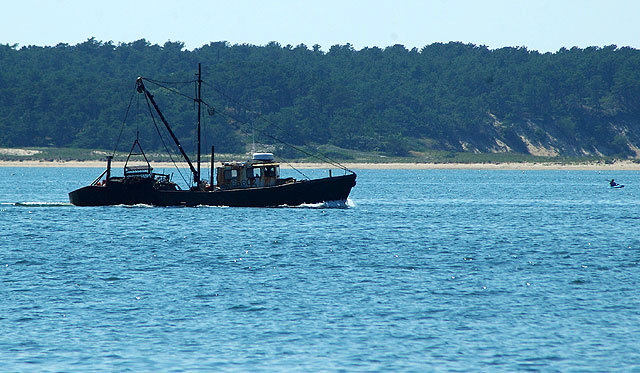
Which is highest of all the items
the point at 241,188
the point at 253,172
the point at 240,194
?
the point at 253,172

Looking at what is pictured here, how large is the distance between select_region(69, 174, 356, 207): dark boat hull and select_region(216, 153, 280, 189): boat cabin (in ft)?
2.61

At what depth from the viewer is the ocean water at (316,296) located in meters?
25.5

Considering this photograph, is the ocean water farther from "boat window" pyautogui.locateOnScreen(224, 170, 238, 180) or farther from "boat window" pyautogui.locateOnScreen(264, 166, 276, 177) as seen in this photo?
"boat window" pyautogui.locateOnScreen(224, 170, 238, 180)

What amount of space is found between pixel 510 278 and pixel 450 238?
58.2ft

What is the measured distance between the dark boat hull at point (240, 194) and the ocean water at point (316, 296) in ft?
13.9

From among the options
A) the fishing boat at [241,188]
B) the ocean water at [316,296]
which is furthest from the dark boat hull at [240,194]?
the ocean water at [316,296]

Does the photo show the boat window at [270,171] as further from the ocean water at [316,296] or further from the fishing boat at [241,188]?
the ocean water at [316,296]

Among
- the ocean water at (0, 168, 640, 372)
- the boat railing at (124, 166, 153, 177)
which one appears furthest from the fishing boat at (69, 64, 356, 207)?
the ocean water at (0, 168, 640, 372)

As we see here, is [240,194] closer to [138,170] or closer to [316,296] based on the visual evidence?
[138,170]

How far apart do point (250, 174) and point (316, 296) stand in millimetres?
37465

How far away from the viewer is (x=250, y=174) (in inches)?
2813

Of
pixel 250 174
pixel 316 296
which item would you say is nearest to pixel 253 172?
pixel 250 174

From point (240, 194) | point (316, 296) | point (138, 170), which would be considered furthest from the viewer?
point (138, 170)

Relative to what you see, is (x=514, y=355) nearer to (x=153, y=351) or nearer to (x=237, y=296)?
(x=153, y=351)
